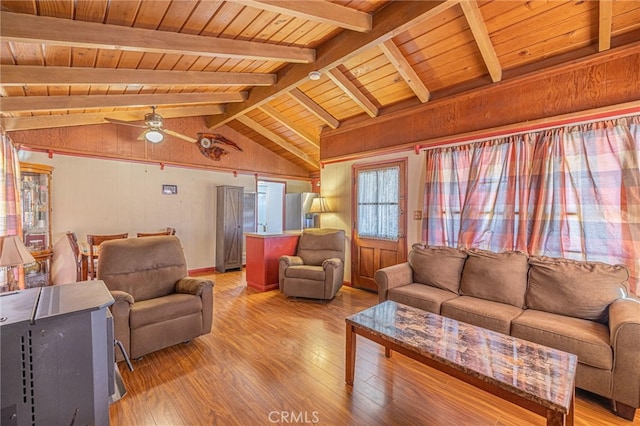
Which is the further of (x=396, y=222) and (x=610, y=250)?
(x=396, y=222)

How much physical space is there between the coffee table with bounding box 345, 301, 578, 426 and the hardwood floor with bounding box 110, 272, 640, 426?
0.29 metres

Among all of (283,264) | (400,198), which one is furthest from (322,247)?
(400,198)

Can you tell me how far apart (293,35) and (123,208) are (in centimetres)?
422

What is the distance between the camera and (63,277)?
173 inches

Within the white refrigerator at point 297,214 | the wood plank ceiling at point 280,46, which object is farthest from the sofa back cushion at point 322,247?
the white refrigerator at point 297,214

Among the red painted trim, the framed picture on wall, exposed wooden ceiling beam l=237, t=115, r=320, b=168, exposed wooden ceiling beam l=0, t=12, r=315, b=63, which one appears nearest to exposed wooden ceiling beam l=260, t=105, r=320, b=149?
exposed wooden ceiling beam l=237, t=115, r=320, b=168

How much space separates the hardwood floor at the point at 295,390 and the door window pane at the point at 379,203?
1.93m

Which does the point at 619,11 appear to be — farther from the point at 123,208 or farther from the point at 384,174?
the point at 123,208

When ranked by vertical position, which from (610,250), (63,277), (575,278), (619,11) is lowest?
(63,277)

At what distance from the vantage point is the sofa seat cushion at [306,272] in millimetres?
3994

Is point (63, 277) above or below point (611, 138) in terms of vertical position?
below

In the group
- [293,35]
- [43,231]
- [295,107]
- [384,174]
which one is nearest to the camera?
[293,35]

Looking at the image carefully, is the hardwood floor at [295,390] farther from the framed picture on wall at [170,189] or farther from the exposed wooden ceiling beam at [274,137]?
the exposed wooden ceiling beam at [274,137]

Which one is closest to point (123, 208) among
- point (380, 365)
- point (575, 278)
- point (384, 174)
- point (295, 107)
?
point (295, 107)
